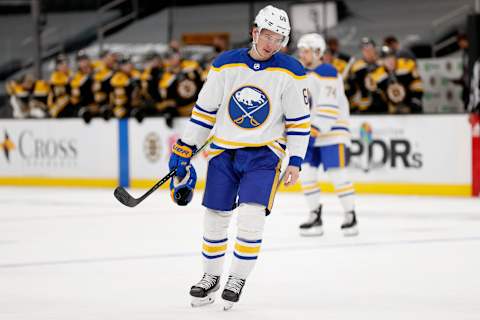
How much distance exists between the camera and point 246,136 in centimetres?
479

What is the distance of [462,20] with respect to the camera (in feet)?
45.3

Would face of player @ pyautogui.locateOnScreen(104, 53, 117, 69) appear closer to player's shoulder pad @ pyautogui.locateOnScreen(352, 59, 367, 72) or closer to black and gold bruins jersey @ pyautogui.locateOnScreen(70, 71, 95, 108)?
black and gold bruins jersey @ pyautogui.locateOnScreen(70, 71, 95, 108)

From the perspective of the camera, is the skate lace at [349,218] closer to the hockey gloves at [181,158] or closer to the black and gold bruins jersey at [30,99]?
the hockey gloves at [181,158]

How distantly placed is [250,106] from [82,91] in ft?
30.2

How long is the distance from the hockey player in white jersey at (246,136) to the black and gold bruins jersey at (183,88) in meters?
7.89

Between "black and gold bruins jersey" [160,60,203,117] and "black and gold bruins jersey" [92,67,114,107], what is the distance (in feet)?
3.04

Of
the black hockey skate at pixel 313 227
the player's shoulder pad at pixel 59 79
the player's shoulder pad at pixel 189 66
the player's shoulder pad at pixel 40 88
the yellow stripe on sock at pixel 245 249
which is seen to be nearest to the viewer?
the yellow stripe on sock at pixel 245 249

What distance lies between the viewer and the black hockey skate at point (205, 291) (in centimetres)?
478

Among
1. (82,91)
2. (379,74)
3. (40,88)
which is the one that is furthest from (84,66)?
(379,74)

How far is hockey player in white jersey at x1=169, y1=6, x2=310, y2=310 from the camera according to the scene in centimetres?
476

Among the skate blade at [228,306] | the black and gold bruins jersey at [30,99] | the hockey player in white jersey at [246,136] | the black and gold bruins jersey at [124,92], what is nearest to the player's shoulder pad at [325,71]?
the hockey player in white jersey at [246,136]

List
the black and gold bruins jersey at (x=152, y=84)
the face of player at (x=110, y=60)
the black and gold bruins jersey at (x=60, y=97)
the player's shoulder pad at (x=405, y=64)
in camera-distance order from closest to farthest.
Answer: the player's shoulder pad at (x=405, y=64) < the black and gold bruins jersey at (x=152, y=84) < the face of player at (x=110, y=60) < the black and gold bruins jersey at (x=60, y=97)

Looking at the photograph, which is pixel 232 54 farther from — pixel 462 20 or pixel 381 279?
pixel 462 20

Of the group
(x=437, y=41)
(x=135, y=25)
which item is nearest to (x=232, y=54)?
(x=437, y=41)
